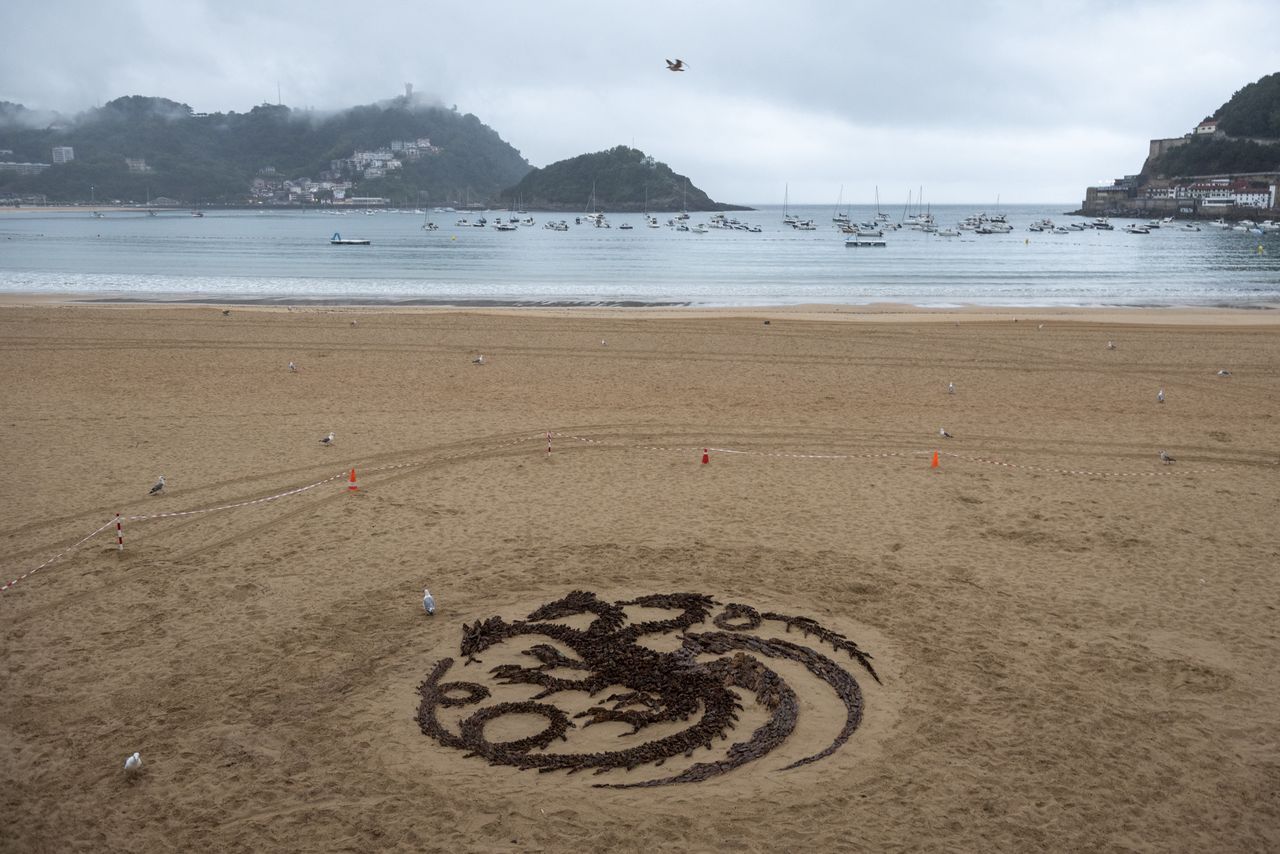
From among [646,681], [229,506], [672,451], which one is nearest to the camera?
[646,681]

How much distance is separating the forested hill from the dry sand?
172121 millimetres

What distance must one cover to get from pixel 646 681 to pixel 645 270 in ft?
186

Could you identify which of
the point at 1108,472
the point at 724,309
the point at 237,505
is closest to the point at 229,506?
the point at 237,505

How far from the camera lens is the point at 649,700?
25.9 feet

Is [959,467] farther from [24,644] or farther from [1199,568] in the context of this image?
[24,644]

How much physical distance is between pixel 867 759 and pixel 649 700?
1.91 metres

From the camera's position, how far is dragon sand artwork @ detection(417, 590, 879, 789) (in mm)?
7113

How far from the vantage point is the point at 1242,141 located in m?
162

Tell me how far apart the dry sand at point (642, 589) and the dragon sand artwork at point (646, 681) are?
6.2 inches

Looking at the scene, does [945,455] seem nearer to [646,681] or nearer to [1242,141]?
[646,681]

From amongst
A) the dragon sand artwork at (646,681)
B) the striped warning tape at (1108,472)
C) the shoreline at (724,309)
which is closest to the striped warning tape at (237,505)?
the dragon sand artwork at (646,681)

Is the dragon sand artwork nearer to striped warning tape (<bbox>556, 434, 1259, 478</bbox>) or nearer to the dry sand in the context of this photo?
the dry sand

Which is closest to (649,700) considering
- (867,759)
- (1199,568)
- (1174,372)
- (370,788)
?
(867,759)

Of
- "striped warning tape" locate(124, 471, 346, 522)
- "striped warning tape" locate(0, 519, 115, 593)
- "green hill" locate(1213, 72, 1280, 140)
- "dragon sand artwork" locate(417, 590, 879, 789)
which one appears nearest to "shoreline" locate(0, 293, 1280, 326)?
"striped warning tape" locate(124, 471, 346, 522)
